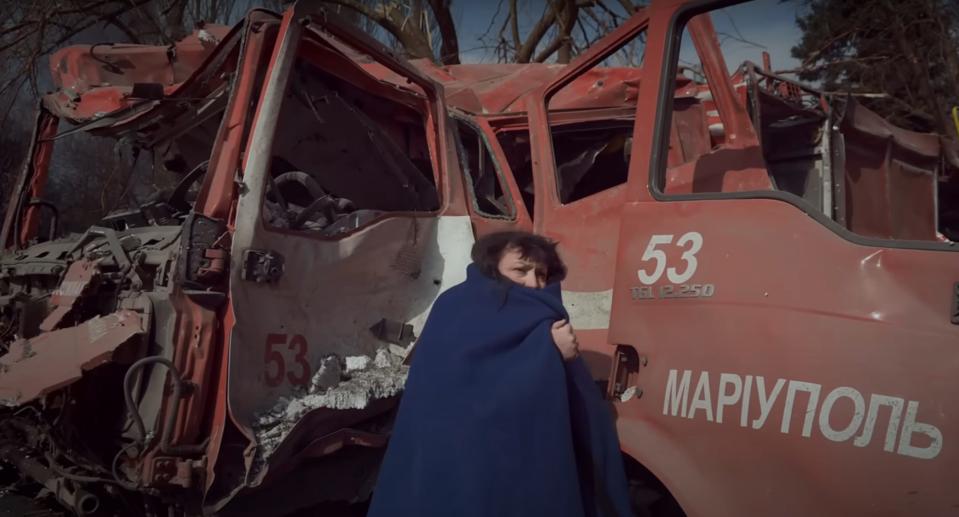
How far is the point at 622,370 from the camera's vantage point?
98.3 inches

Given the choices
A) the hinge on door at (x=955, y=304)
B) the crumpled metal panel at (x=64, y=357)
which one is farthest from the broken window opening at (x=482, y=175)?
the hinge on door at (x=955, y=304)

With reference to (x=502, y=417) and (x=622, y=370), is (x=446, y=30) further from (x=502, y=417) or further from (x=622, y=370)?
(x=502, y=417)

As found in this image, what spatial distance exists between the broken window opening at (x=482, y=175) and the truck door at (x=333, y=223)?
0.59ft

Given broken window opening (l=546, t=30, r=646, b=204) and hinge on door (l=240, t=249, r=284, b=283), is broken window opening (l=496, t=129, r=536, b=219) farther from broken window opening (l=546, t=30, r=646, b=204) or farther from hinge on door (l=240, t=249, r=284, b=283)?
hinge on door (l=240, t=249, r=284, b=283)

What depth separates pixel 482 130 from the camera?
396cm

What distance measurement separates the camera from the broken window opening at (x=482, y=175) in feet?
12.3

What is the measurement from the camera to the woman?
Answer: 6.43 ft

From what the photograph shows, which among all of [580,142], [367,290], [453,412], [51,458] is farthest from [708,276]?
[51,458]

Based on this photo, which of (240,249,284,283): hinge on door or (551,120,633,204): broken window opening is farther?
(551,120,633,204): broken window opening

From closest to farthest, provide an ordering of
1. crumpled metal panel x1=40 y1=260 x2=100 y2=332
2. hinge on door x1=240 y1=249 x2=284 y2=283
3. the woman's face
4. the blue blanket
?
the blue blanket < the woman's face < hinge on door x1=240 y1=249 x2=284 y2=283 < crumpled metal panel x1=40 y1=260 x2=100 y2=332

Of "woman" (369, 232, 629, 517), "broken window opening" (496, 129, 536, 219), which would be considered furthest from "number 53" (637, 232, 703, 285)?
"broken window opening" (496, 129, 536, 219)

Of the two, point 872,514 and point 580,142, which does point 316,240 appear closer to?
point 580,142

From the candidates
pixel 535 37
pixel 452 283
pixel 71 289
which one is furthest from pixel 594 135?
pixel 535 37

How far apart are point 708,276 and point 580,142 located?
1.88 meters
